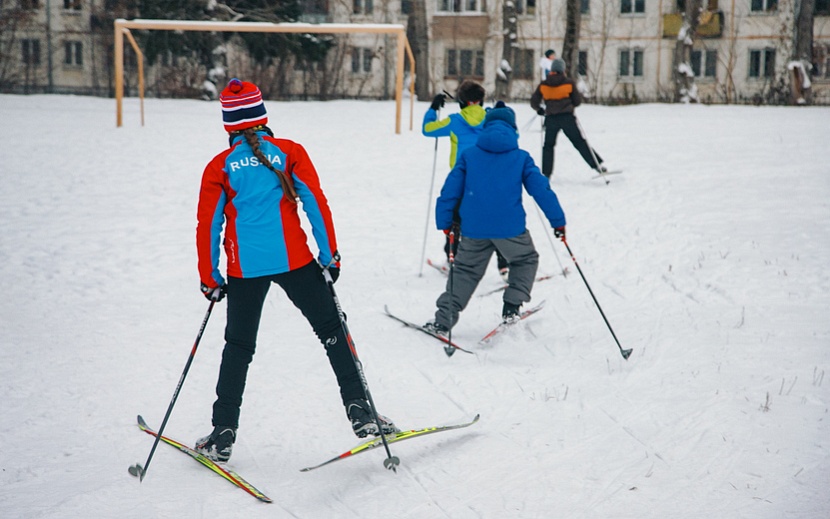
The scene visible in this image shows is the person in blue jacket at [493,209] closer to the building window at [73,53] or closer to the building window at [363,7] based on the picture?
the building window at [363,7]

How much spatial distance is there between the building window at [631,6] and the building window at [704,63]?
2966 mm

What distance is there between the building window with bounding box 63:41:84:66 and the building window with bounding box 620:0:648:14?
2296 cm

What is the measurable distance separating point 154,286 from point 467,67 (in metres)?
31.4

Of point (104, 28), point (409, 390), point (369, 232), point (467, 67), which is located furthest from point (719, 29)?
point (409, 390)

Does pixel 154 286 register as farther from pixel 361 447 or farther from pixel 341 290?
pixel 361 447

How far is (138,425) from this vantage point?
184 inches

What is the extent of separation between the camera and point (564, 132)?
11672 mm

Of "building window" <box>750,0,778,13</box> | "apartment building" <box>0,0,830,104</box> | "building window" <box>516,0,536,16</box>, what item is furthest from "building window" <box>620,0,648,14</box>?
"building window" <box>750,0,778,13</box>

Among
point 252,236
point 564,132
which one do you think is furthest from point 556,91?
point 252,236

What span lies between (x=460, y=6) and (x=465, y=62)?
2.39 meters

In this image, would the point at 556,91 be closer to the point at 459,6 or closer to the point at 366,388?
the point at 366,388

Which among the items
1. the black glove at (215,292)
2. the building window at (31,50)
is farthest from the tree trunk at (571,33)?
the building window at (31,50)

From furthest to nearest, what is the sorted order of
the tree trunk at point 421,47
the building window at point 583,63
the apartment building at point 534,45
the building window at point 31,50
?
the building window at point 583,63
the apartment building at point 534,45
the building window at point 31,50
the tree trunk at point 421,47

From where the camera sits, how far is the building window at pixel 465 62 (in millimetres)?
37500
